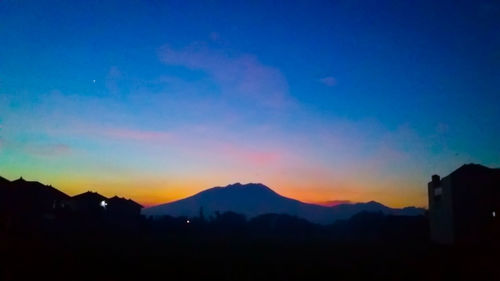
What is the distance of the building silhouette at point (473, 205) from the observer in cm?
3903

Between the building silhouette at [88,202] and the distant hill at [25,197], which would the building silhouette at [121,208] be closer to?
the building silhouette at [88,202]

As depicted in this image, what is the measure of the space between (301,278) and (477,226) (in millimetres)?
27067

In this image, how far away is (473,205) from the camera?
130 ft

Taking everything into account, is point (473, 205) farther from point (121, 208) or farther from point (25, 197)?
point (121, 208)

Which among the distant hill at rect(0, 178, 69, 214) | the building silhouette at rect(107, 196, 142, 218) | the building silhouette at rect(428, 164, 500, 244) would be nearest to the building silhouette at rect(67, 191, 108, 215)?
the building silhouette at rect(107, 196, 142, 218)

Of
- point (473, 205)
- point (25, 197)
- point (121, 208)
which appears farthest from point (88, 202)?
point (473, 205)

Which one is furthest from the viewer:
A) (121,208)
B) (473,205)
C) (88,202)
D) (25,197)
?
(121,208)

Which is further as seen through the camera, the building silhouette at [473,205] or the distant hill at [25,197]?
the distant hill at [25,197]

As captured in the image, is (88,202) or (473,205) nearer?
(473,205)

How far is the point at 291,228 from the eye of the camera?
3430 inches

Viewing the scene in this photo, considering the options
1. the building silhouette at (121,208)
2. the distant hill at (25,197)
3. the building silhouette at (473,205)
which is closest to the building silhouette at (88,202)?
the building silhouette at (121,208)

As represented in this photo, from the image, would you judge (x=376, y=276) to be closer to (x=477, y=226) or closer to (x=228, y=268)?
(x=228, y=268)

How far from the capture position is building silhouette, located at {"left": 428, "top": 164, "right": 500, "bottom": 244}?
39.0 m

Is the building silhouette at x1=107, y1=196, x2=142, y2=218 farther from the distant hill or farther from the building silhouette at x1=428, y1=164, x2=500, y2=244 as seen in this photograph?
the building silhouette at x1=428, y1=164, x2=500, y2=244
